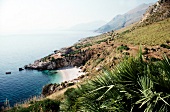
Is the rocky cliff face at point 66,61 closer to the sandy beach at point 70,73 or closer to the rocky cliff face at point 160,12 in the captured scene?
the sandy beach at point 70,73

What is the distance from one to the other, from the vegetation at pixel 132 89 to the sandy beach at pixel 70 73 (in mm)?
53503

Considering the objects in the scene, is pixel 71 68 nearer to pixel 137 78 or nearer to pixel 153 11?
pixel 153 11

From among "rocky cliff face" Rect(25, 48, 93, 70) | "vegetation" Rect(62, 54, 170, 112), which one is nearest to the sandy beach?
"rocky cliff face" Rect(25, 48, 93, 70)

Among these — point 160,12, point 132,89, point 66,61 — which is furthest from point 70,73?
point 132,89

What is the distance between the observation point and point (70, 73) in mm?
67375

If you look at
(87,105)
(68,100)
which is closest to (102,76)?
(87,105)

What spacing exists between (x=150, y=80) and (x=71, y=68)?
70492mm

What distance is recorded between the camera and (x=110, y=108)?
575 centimetres

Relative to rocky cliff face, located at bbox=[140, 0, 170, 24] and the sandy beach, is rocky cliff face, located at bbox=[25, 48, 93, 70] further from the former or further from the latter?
rocky cliff face, located at bbox=[140, 0, 170, 24]

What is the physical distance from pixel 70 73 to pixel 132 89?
6194cm

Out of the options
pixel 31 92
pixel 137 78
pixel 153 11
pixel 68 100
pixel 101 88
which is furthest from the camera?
pixel 153 11

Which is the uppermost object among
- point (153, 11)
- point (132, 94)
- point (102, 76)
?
point (153, 11)

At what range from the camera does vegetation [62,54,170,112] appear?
527 cm

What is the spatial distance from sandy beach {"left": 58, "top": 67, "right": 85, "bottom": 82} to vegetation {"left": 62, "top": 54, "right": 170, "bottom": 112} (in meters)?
53.5
